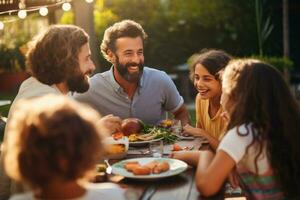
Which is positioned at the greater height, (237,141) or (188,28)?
(237,141)

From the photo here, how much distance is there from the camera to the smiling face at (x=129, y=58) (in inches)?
175

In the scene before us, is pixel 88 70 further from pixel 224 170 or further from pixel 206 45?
pixel 206 45

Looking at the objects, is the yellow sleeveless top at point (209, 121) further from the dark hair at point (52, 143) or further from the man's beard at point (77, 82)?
the dark hair at point (52, 143)

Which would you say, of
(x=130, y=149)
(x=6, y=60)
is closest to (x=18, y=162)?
(x=130, y=149)

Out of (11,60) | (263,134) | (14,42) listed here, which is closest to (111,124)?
(263,134)

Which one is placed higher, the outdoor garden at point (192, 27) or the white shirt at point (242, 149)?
the white shirt at point (242, 149)

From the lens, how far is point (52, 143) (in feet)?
5.94

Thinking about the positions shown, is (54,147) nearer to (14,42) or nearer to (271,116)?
(271,116)

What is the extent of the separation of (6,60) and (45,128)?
10.6m

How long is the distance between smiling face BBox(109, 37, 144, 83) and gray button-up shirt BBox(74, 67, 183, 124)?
0.09m

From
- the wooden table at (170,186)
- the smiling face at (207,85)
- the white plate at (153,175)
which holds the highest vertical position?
the smiling face at (207,85)

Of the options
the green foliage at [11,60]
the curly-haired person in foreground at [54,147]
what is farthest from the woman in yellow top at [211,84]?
the green foliage at [11,60]

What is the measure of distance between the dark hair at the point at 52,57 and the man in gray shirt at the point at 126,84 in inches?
39.8

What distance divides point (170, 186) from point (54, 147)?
3.48 feet
